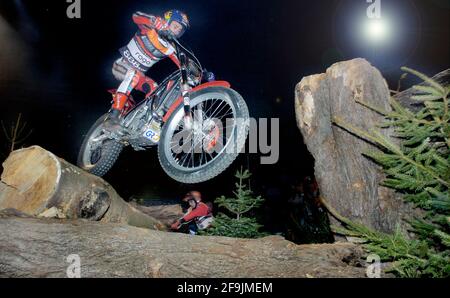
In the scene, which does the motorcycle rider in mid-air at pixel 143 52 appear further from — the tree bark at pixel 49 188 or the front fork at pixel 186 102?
the tree bark at pixel 49 188

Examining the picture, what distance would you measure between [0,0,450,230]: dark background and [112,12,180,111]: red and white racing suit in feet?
18.8

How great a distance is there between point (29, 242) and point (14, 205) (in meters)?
1.72

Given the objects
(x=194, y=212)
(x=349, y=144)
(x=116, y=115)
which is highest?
(x=116, y=115)

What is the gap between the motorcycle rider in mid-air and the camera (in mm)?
4242

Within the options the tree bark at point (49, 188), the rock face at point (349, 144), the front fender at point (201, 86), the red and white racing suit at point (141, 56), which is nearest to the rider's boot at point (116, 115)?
the red and white racing suit at point (141, 56)

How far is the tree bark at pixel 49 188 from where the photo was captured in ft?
13.3

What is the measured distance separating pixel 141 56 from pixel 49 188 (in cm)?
225

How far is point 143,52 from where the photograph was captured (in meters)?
4.69

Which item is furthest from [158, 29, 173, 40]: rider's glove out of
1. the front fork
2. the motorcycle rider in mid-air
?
the front fork

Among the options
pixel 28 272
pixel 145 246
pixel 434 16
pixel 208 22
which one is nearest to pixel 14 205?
pixel 28 272

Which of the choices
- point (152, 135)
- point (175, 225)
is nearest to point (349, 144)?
point (152, 135)

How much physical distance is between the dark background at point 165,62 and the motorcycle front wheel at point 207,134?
20.0ft

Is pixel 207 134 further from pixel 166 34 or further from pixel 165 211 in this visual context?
pixel 165 211
